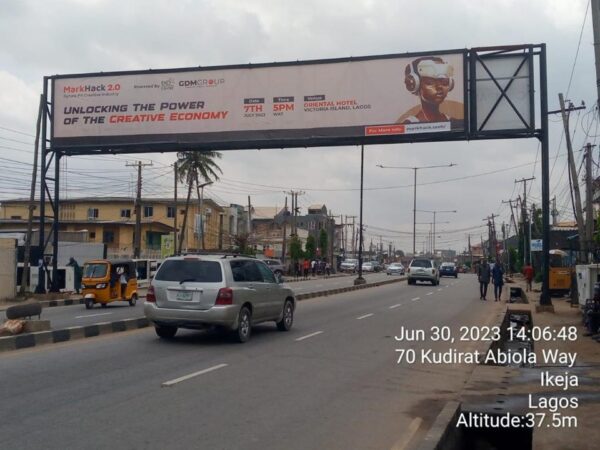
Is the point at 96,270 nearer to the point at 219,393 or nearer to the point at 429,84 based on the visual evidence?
the point at 429,84

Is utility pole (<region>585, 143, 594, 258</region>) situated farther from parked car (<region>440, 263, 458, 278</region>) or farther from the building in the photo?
parked car (<region>440, 263, 458, 278</region>)

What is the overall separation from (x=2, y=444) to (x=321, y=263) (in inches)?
2871

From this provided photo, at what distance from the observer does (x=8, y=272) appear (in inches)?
1155

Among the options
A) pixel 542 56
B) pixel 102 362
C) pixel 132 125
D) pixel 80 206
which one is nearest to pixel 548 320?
pixel 542 56

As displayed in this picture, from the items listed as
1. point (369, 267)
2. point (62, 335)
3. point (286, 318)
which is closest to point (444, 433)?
point (62, 335)

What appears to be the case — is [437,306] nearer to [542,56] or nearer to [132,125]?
[542,56]

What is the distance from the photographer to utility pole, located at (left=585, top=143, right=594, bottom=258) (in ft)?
99.4

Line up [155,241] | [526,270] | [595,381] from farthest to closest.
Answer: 1. [155,241]
2. [526,270]
3. [595,381]

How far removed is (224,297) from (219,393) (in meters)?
4.55

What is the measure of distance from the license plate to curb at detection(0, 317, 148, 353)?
259 centimetres

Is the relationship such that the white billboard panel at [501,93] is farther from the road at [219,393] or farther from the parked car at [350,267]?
the parked car at [350,267]

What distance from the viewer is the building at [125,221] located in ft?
202

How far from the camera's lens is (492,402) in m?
8.71

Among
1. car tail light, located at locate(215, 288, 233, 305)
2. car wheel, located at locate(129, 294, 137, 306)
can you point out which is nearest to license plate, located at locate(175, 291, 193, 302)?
car tail light, located at locate(215, 288, 233, 305)
